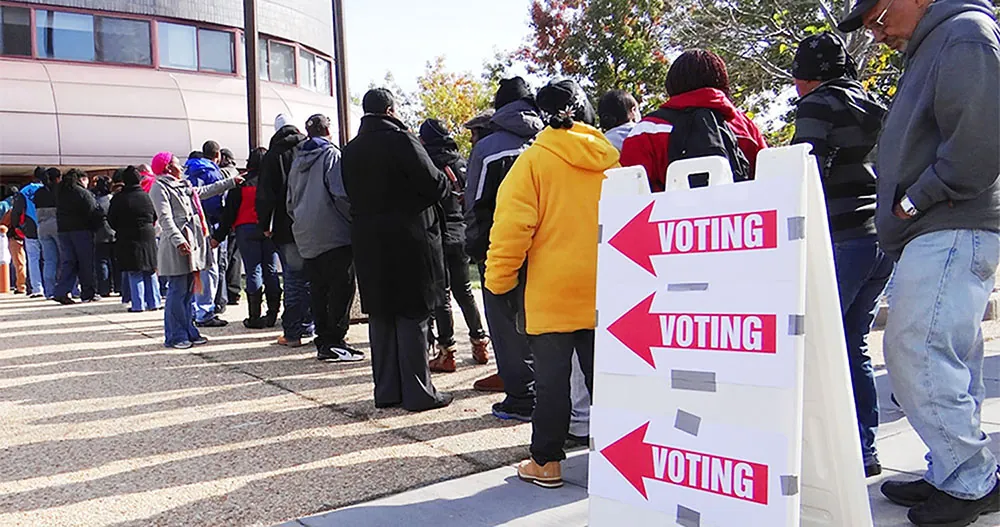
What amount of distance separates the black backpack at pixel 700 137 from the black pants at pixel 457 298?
312 cm

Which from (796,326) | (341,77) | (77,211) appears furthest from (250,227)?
(796,326)

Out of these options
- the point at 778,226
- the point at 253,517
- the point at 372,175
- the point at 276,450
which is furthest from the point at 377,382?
the point at 778,226

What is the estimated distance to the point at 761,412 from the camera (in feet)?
8.32

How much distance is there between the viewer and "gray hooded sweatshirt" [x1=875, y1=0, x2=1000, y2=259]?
3025 millimetres

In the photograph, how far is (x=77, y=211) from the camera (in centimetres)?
1298

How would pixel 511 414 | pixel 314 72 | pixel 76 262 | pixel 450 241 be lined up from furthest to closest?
pixel 314 72 < pixel 76 262 < pixel 450 241 < pixel 511 414

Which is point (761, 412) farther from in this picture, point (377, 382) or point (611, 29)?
point (611, 29)

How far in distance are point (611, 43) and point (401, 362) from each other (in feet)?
78.8

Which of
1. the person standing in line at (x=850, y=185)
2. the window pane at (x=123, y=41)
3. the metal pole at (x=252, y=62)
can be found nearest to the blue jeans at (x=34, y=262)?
the metal pole at (x=252, y=62)

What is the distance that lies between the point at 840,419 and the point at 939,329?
0.74 meters

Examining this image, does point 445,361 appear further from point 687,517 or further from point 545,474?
point 687,517

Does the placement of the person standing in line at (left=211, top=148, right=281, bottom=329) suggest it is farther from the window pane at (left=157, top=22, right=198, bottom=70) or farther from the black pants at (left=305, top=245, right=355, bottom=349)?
the window pane at (left=157, top=22, right=198, bottom=70)

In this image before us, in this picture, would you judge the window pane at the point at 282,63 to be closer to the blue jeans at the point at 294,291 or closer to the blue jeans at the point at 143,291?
the blue jeans at the point at 143,291

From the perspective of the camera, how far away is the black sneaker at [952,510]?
126 inches
